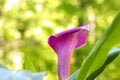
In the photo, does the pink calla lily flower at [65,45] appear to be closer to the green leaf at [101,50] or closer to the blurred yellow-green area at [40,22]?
the green leaf at [101,50]

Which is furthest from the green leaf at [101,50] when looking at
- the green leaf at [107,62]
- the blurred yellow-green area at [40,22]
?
the blurred yellow-green area at [40,22]

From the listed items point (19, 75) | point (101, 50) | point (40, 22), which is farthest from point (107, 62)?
point (40, 22)

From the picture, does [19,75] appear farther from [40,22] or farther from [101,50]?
[40,22]

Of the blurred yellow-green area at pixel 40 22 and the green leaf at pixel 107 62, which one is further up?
the green leaf at pixel 107 62

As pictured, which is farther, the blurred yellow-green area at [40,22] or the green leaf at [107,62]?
the blurred yellow-green area at [40,22]

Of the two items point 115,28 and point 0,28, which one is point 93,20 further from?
point 115,28

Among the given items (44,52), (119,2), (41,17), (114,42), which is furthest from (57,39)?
(119,2)

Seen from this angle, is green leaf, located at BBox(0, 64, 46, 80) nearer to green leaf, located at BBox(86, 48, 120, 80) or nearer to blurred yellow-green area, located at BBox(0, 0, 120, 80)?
green leaf, located at BBox(86, 48, 120, 80)
